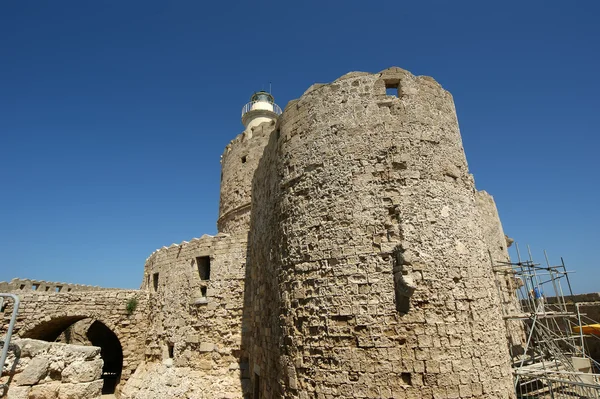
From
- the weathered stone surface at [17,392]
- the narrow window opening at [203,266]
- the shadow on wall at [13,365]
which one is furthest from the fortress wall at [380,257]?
the narrow window opening at [203,266]

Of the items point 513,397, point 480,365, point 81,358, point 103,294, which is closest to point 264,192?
point 81,358

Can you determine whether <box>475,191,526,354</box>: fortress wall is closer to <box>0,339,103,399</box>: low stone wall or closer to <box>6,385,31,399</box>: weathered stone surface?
<box>0,339,103,399</box>: low stone wall

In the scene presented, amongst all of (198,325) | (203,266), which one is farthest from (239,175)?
(198,325)

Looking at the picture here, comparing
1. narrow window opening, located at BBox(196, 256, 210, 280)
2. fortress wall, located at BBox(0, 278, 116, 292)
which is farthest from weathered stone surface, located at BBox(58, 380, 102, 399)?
fortress wall, located at BBox(0, 278, 116, 292)

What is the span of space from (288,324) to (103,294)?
937 cm

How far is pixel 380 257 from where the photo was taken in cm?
494

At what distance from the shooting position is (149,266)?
13461mm

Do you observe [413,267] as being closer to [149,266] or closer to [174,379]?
[174,379]

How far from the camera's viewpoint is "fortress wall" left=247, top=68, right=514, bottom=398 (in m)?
4.59

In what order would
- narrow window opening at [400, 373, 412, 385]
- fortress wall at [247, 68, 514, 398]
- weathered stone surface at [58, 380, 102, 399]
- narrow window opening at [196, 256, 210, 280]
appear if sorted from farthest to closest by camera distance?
1. narrow window opening at [196, 256, 210, 280]
2. fortress wall at [247, 68, 514, 398]
3. narrow window opening at [400, 373, 412, 385]
4. weathered stone surface at [58, 380, 102, 399]

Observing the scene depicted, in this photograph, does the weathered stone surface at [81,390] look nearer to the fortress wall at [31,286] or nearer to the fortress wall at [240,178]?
the fortress wall at [240,178]

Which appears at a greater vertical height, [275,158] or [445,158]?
[275,158]

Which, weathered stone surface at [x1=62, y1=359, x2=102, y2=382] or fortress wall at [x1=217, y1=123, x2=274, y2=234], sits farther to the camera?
fortress wall at [x1=217, y1=123, x2=274, y2=234]

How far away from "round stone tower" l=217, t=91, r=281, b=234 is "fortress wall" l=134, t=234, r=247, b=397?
2.08 meters
